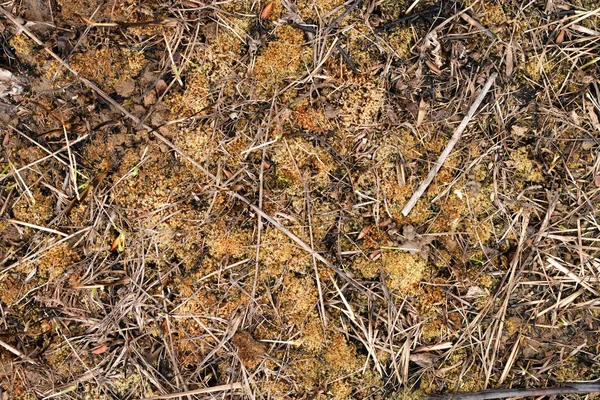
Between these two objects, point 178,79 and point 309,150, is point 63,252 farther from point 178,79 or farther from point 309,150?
point 309,150

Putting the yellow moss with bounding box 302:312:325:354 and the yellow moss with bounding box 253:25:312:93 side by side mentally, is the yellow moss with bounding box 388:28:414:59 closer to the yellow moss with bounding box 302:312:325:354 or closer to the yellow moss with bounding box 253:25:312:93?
the yellow moss with bounding box 253:25:312:93

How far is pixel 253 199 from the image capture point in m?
3.03

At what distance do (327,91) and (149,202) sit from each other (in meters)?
1.36

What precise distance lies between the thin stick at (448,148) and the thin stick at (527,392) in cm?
124

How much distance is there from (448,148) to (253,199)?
131cm

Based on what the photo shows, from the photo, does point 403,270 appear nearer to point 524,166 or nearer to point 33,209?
point 524,166

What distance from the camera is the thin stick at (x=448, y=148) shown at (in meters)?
3.03

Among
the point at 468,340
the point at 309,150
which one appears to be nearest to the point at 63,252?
the point at 309,150

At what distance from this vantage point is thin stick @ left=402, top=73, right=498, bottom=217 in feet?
9.95

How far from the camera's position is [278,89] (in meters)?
3.03

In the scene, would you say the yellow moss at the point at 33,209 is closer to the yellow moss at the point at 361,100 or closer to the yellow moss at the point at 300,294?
the yellow moss at the point at 300,294

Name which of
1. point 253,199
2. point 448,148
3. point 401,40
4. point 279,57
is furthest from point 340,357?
point 401,40

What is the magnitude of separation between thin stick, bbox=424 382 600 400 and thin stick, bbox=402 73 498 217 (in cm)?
124

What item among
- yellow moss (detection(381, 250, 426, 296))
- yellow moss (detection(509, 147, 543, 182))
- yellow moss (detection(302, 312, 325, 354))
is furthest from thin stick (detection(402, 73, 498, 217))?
yellow moss (detection(302, 312, 325, 354))
